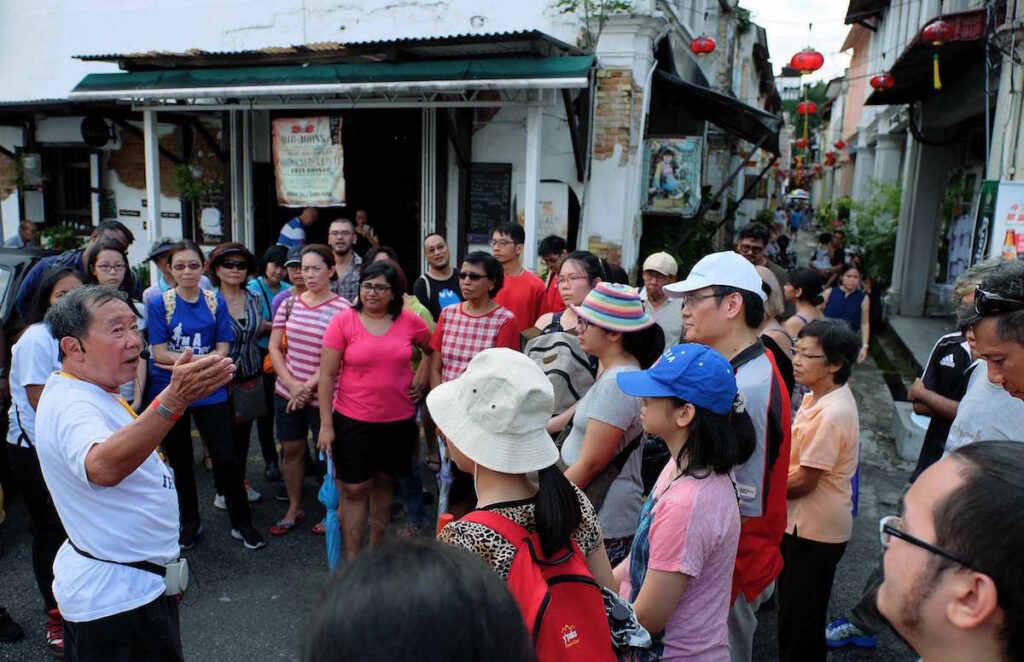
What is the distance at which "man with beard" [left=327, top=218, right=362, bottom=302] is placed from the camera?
5.99m

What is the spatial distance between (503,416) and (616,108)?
7466 millimetres

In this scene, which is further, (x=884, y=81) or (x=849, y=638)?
(x=884, y=81)

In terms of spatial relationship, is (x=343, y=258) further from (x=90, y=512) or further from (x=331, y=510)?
(x=90, y=512)

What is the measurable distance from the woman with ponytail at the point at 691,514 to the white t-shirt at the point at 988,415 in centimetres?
115

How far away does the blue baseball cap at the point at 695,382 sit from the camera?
216 centimetres

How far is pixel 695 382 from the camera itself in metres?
2.15

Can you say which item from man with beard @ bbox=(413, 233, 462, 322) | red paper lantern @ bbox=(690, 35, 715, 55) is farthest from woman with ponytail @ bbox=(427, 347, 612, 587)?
red paper lantern @ bbox=(690, 35, 715, 55)

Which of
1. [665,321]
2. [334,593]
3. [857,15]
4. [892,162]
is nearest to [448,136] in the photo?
[665,321]

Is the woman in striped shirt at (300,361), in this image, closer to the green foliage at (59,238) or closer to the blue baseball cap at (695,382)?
the blue baseball cap at (695,382)

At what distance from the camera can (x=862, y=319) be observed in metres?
7.80

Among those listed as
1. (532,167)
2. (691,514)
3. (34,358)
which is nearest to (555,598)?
(691,514)

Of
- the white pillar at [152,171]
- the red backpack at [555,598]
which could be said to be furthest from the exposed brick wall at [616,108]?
the red backpack at [555,598]

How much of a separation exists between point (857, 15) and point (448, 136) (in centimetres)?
1232

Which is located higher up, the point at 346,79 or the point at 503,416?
the point at 346,79
